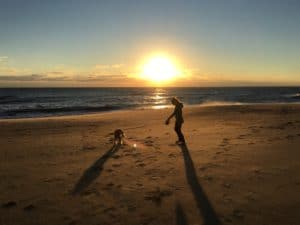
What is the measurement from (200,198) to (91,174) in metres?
2.77

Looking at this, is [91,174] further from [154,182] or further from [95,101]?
[95,101]

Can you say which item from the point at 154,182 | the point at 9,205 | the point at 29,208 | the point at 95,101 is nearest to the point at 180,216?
the point at 154,182

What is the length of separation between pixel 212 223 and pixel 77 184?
10.1 ft

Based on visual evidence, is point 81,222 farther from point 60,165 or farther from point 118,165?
point 60,165

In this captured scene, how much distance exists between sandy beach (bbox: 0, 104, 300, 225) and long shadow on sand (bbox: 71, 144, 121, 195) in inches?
0.8

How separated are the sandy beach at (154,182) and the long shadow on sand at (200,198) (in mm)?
16

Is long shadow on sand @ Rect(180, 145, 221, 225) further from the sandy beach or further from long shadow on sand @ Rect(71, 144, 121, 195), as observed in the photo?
long shadow on sand @ Rect(71, 144, 121, 195)

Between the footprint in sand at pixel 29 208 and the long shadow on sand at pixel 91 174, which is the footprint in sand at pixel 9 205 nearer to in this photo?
the footprint in sand at pixel 29 208

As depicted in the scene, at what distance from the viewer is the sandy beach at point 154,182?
4746 millimetres

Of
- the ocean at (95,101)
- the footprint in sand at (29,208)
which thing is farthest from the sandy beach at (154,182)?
the ocean at (95,101)

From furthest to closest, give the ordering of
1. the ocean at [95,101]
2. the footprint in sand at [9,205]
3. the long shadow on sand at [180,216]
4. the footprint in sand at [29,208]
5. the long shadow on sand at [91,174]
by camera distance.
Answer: the ocean at [95,101] < the long shadow on sand at [91,174] < the footprint in sand at [9,205] < the footprint in sand at [29,208] < the long shadow on sand at [180,216]

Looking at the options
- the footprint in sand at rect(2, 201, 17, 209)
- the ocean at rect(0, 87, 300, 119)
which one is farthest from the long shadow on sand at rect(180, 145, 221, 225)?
the ocean at rect(0, 87, 300, 119)

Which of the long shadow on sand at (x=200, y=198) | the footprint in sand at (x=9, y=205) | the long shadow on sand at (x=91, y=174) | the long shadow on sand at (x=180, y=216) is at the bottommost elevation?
the footprint in sand at (x=9, y=205)

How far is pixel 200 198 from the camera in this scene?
5.35m
